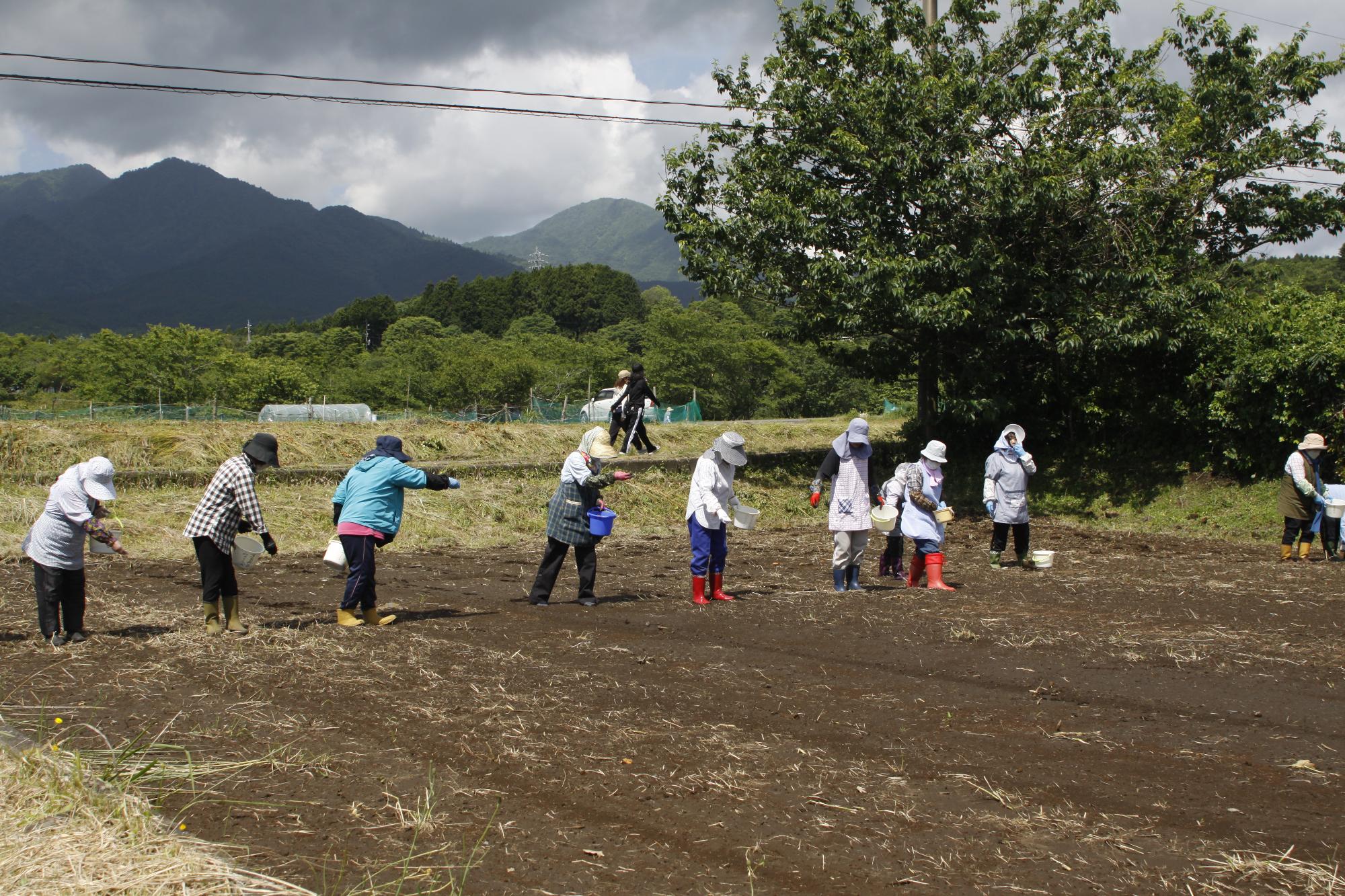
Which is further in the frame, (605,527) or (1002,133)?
(1002,133)

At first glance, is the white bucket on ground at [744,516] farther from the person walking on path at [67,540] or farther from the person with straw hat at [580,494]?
the person walking on path at [67,540]

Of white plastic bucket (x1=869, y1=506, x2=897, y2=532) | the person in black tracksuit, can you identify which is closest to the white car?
the person in black tracksuit

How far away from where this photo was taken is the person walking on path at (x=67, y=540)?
828 centimetres

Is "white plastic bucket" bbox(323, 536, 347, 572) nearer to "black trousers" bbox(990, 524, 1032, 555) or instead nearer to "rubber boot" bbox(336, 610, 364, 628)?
"rubber boot" bbox(336, 610, 364, 628)

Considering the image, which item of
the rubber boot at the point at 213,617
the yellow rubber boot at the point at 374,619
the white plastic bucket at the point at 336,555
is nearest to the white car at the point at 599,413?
the white plastic bucket at the point at 336,555

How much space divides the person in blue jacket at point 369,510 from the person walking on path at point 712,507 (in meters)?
2.56

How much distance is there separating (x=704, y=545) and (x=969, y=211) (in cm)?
1136

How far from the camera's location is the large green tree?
749 inches

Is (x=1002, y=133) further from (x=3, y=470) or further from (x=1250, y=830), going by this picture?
(x=3, y=470)

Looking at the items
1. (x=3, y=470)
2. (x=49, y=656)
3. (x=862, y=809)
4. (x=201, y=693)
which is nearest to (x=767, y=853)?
(x=862, y=809)

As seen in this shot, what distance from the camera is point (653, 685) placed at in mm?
7270

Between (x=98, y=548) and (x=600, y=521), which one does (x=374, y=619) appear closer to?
(x=600, y=521)

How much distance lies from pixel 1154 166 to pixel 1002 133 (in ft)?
9.28

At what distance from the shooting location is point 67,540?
836 cm
